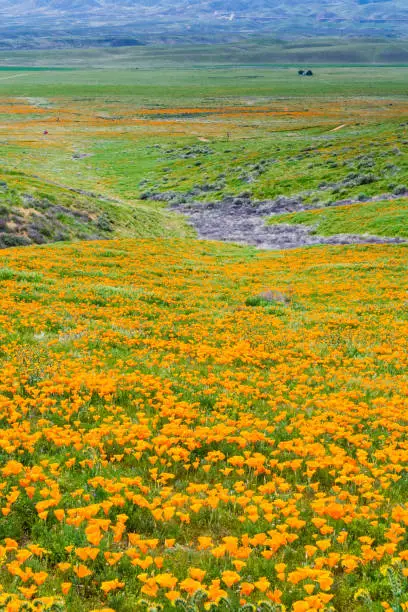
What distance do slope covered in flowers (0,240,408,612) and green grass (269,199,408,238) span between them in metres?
30.7

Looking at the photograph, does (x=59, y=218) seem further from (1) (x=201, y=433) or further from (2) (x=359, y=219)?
(1) (x=201, y=433)

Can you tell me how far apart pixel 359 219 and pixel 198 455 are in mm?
49573

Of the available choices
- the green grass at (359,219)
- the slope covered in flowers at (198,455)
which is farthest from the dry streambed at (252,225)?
the slope covered in flowers at (198,455)

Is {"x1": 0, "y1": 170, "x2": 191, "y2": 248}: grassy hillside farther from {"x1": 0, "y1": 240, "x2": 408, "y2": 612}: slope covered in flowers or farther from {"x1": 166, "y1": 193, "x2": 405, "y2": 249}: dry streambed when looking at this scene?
{"x1": 0, "y1": 240, "x2": 408, "y2": 612}: slope covered in flowers

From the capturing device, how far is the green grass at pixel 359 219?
163 feet

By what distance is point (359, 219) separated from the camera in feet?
178

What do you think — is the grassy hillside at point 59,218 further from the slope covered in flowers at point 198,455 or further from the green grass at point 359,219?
the slope covered in flowers at point 198,455

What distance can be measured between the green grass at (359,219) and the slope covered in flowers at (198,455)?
3073 cm

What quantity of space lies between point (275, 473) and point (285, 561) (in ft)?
5.90

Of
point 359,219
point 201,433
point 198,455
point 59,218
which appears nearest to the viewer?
point 198,455

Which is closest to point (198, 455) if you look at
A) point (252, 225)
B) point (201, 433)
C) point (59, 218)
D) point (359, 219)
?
point (201, 433)

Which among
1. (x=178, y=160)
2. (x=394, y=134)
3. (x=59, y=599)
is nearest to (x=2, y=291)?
(x=59, y=599)

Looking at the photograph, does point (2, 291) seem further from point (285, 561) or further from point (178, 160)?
point (178, 160)

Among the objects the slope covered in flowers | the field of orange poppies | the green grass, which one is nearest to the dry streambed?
the green grass
